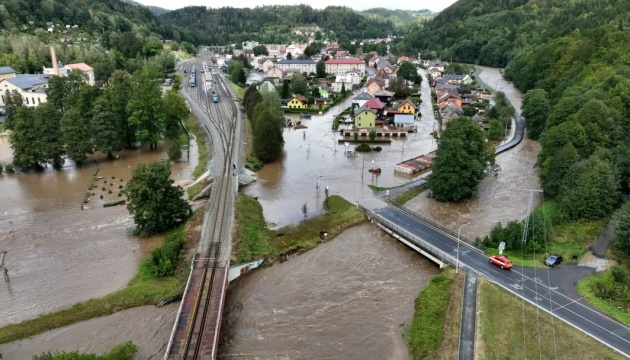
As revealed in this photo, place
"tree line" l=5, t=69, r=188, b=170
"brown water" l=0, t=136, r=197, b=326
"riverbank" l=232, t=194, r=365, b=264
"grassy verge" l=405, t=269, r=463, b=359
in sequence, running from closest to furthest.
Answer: "grassy verge" l=405, t=269, r=463, b=359 → "brown water" l=0, t=136, r=197, b=326 → "riverbank" l=232, t=194, r=365, b=264 → "tree line" l=5, t=69, r=188, b=170

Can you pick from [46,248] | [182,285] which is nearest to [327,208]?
[182,285]

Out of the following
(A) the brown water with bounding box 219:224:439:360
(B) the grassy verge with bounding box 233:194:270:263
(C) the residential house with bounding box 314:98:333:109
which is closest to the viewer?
(A) the brown water with bounding box 219:224:439:360

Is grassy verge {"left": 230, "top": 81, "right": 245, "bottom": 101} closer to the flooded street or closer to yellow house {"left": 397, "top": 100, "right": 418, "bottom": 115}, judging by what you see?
the flooded street

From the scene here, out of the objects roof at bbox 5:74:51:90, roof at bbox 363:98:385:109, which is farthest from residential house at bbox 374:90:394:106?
roof at bbox 5:74:51:90

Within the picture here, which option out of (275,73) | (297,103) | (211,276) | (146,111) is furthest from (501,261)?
(275,73)

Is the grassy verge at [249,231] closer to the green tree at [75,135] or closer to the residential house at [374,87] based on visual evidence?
the green tree at [75,135]

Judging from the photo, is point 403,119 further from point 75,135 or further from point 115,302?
point 115,302

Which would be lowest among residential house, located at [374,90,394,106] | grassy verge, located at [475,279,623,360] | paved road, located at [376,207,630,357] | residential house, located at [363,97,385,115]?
grassy verge, located at [475,279,623,360]
